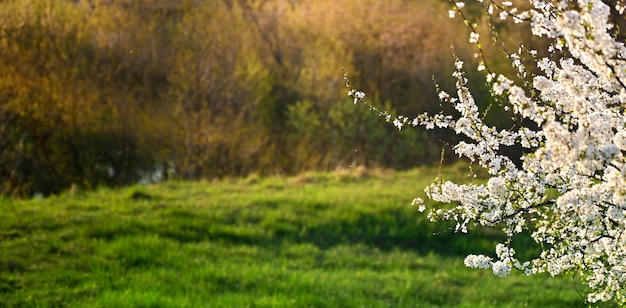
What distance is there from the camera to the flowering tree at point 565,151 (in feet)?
13.3

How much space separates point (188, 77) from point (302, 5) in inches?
334

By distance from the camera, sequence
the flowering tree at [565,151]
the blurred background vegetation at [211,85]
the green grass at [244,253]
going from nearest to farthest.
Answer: the flowering tree at [565,151], the green grass at [244,253], the blurred background vegetation at [211,85]

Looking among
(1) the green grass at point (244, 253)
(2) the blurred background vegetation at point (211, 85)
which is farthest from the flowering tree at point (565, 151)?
(2) the blurred background vegetation at point (211, 85)

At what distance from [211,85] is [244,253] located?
513 inches

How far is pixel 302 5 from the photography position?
103 feet

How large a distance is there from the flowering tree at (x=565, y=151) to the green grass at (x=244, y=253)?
484cm

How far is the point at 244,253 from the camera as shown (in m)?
13.2

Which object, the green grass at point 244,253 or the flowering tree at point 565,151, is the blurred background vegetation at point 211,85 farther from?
the flowering tree at point 565,151

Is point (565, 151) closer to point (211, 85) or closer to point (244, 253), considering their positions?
point (244, 253)

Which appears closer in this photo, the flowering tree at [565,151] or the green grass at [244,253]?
the flowering tree at [565,151]

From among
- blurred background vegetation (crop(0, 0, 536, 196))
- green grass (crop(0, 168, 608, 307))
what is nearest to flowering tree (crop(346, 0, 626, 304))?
green grass (crop(0, 168, 608, 307))

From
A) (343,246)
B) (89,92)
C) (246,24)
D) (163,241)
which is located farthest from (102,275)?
(246,24)

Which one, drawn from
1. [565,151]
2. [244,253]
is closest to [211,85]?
[244,253]

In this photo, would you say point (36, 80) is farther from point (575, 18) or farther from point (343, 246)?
point (575, 18)
